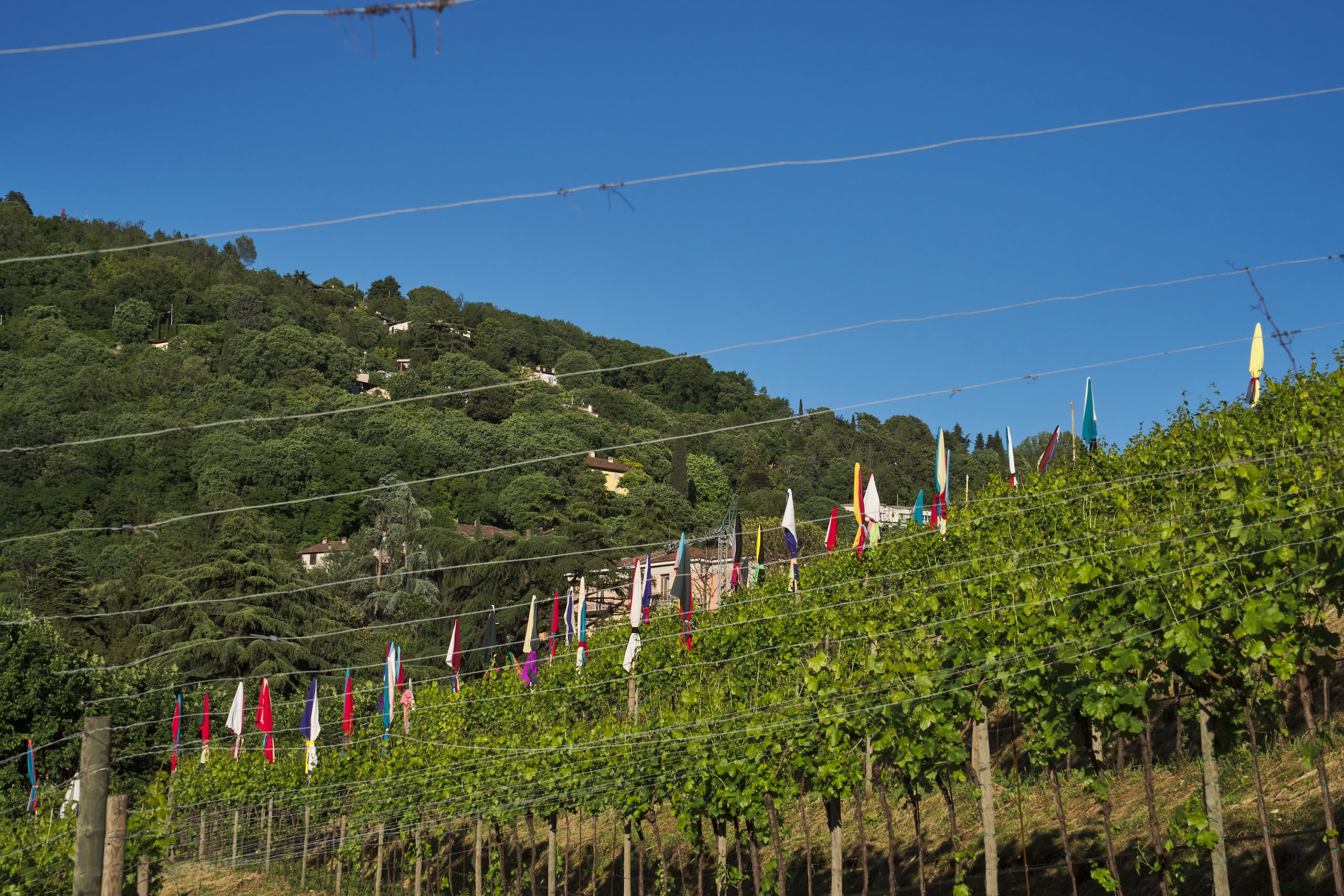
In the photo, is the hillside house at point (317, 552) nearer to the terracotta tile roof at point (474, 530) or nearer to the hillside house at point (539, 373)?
the terracotta tile roof at point (474, 530)

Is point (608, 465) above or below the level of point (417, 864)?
above

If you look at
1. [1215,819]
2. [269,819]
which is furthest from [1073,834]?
[269,819]

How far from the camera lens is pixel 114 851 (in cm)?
893

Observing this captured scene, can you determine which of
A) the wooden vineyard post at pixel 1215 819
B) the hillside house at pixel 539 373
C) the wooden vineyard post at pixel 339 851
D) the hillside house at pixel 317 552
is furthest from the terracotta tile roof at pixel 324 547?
the wooden vineyard post at pixel 1215 819

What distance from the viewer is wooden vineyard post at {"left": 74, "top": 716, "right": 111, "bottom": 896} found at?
7.81 m

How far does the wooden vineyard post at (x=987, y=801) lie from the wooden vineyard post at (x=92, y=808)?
7.05 m

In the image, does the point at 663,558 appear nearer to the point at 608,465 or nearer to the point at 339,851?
the point at 339,851

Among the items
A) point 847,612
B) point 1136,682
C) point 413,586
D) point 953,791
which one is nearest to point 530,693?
point 847,612

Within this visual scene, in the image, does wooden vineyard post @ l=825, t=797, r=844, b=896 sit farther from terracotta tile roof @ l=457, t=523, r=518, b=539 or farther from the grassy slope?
terracotta tile roof @ l=457, t=523, r=518, b=539

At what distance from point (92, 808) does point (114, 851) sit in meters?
1.22

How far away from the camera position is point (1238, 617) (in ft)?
25.4

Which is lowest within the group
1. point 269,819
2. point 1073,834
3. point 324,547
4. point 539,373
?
point 269,819

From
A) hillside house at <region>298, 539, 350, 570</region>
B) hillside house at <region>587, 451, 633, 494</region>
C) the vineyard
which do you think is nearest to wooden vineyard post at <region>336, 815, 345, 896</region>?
the vineyard

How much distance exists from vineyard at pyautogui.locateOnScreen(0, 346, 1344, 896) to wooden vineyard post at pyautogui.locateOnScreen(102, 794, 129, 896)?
2.85 meters
